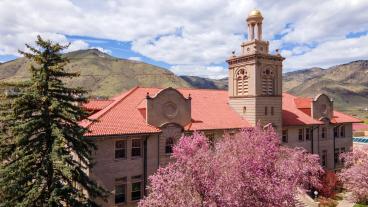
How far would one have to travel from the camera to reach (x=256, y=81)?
115 feet

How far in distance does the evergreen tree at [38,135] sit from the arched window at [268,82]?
23176 mm

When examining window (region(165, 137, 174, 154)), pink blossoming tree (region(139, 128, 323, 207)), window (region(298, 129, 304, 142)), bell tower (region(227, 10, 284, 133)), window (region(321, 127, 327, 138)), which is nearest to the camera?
pink blossoming tree (region(139, 128, 323, 207))

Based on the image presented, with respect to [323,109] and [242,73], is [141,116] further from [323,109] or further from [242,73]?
[323,109]

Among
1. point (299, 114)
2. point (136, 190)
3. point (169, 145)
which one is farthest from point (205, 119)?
point (299, 114)

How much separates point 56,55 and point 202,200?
456 inches

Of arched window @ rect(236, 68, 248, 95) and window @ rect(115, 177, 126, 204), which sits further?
arched window @ rect(236, 68, 248, 95)

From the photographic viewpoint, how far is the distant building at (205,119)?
86.1 feet

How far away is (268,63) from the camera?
36.2 meters

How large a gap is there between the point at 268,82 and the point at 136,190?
19.1m

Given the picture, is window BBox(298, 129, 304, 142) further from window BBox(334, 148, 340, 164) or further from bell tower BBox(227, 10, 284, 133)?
window BBox(334, 148, 340, 164)

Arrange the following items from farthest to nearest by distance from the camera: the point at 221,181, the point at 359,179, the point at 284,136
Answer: the point at 284,136 → the point at 359,179 → the point at 221,181

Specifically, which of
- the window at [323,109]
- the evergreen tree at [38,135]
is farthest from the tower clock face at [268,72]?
the evergreen tree at [38,135]

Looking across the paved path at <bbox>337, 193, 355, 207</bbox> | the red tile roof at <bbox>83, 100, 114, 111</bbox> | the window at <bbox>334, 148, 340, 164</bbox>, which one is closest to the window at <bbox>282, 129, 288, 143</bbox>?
the paved path at <bbox>337, 193, 355, 207</bbox>

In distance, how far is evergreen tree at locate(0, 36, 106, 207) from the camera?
57.4ft
